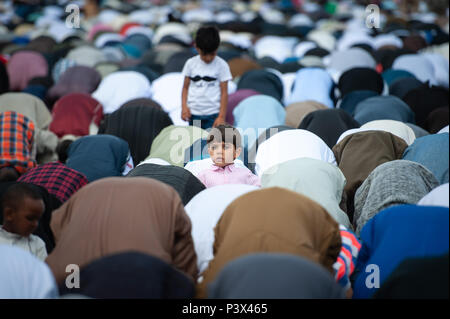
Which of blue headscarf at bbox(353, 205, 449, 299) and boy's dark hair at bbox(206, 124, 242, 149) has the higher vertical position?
boy's dark hair at bbox(206, 124, 242, 149)

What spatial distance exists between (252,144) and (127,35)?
6.13 m

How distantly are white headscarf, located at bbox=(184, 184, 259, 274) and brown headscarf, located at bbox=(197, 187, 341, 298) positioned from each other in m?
0.18

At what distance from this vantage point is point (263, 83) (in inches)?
239

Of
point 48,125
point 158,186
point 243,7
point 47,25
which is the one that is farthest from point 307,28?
point 158,186

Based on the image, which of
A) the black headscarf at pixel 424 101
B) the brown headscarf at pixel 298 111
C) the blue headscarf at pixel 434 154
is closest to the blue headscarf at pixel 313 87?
the brown headscarf at pixel 298 111

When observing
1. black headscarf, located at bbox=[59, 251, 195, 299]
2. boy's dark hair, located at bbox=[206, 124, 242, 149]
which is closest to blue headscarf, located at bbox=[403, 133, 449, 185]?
boy's dark hair, located at bbox=[206, 124, 242, 149]

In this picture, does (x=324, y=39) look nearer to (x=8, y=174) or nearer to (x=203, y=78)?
(x=203, y=78)

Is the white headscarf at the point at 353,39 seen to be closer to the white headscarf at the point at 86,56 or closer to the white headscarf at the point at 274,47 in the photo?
the white headscarf at the point at 274,47

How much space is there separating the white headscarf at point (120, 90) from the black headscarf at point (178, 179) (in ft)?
8.69

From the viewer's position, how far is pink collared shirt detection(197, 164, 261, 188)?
11.4ft

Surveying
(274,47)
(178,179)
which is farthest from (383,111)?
(274,47)

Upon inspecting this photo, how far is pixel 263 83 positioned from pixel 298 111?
834 mm

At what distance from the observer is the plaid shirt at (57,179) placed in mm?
3443

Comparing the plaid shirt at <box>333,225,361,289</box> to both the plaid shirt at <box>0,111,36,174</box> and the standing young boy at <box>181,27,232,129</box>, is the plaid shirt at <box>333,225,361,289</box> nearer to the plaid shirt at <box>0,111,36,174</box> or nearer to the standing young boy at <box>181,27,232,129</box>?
the standing young boy at <box>181,27,232,129</box>
